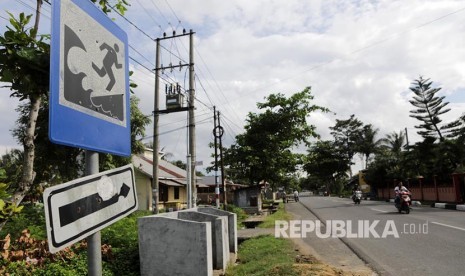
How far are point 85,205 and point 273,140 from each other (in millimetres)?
24011

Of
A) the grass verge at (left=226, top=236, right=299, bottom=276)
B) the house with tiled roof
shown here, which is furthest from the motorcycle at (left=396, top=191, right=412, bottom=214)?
the house with tiled roof

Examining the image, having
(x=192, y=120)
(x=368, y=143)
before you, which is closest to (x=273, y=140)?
(x=192, y=120)

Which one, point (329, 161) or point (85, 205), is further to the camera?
point (329, 161)

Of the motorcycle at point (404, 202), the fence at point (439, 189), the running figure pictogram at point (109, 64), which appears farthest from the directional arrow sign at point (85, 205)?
the fence at point (439, 189)

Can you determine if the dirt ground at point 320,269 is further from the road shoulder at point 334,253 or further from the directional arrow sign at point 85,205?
the directional arrow sign at point 85,205

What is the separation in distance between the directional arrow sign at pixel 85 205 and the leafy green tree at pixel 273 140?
23.1m

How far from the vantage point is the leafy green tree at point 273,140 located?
25.6 metres

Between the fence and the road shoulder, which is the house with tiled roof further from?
the fence

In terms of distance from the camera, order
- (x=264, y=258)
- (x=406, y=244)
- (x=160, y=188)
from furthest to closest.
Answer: (x=160, y=188)
(x=406, y=244)
(x=264, y=258)

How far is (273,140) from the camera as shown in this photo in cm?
2569

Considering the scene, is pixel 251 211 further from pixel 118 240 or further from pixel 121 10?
pixel 121 10

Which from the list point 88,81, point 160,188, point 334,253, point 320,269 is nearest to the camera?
point 88,81

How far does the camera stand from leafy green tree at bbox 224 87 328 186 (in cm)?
2562

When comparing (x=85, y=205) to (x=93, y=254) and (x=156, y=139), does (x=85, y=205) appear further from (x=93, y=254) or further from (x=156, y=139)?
(x=156, y=139)
